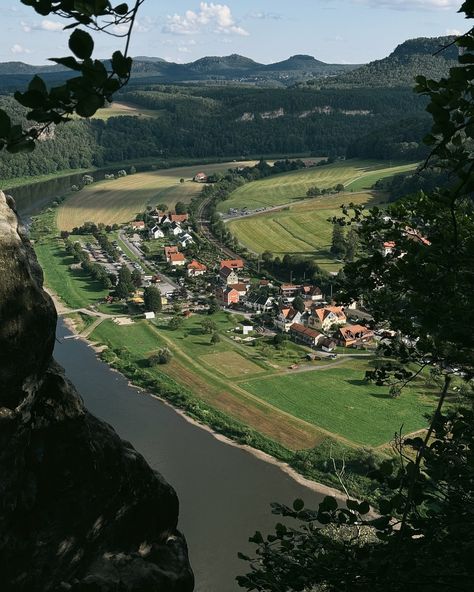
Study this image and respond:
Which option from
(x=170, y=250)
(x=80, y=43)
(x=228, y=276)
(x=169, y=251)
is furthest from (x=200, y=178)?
(x=80, y=43)

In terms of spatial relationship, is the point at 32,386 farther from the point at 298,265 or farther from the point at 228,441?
the point at 298,265

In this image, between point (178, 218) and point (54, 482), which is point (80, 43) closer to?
point (54, 482)

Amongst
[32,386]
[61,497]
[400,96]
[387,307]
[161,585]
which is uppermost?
[400,96]

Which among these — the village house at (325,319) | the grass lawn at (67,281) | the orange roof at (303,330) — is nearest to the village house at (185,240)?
the grass lawn at (67,281)

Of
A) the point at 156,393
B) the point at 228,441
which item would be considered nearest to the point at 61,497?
the point at 228,441

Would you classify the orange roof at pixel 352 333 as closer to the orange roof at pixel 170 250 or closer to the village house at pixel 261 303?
the village house at pixel 261 303

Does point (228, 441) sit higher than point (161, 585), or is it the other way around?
point (161, 585)

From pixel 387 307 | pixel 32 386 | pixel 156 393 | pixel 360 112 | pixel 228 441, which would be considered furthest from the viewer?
pixel 360 112
